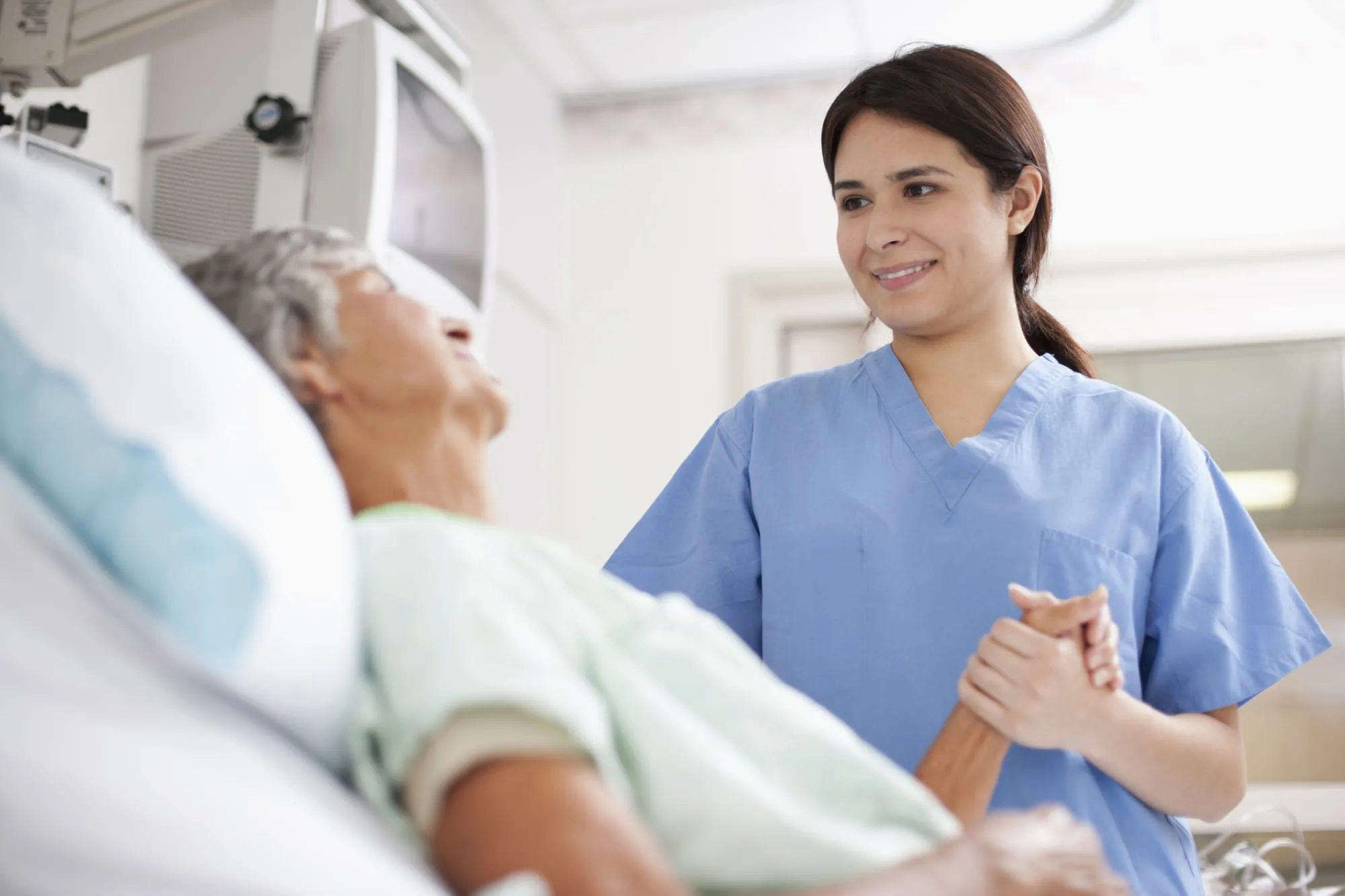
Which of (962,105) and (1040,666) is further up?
(962,105)

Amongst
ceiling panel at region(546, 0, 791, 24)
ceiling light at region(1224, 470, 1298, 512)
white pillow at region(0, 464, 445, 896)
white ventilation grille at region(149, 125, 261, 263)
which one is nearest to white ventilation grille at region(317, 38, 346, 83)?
white ventilation grille at region(149, 125, 261, 263)

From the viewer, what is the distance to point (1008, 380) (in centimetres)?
129

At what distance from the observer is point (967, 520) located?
1178mm

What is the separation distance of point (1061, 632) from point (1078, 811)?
0.20 m

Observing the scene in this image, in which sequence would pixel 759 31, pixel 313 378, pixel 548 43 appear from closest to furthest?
pixel 313 378 < pixel 759 31 < pixel 548 43

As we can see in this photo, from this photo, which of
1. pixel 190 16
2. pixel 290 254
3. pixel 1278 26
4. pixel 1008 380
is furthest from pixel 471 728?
pixel 1278 26

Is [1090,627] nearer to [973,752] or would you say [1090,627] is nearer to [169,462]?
[973,752]

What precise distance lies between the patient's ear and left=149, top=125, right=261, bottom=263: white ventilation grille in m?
0.81

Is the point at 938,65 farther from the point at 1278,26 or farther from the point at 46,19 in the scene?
the point at 1278,26

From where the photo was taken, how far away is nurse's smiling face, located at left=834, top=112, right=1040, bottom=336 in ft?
4.20

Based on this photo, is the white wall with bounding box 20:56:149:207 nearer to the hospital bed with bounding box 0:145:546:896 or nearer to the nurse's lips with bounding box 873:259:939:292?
the nurse's lips with bounding box 873:259:939:292

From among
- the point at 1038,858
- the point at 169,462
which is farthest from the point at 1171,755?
the point at 169,462

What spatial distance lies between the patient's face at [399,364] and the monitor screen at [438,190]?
30.2 inches

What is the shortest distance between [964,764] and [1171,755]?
255mm
